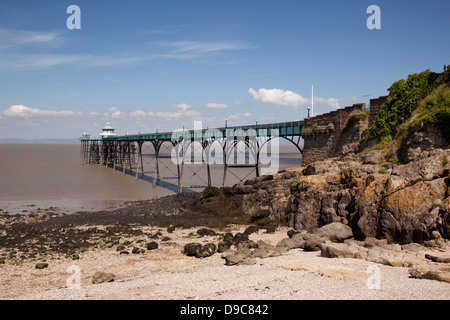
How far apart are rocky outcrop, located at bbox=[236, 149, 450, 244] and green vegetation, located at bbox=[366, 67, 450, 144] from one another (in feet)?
6.51

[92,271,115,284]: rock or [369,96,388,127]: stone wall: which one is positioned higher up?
[369,96,388,127]: stone wall

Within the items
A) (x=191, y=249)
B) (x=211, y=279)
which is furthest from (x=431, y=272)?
(x=191, y=249)

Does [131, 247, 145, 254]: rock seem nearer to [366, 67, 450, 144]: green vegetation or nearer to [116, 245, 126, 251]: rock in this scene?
[116, 245, 126, 251]: rock

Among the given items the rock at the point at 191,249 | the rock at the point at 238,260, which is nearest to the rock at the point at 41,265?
the rock at the point at 191,249

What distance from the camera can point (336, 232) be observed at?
508 inches

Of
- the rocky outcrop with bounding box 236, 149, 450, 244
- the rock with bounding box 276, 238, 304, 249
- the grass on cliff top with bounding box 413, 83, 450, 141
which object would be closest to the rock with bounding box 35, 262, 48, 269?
the rock with bounding box 276, 238, 304, 249

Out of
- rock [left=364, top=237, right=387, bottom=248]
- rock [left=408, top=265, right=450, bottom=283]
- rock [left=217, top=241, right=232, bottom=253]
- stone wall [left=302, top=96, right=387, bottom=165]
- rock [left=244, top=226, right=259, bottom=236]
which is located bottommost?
rock [left=244, top=226, right=259, bottom=236]

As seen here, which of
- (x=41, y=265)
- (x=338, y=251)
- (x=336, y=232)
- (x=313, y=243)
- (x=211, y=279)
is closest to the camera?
(x=211, y=279)

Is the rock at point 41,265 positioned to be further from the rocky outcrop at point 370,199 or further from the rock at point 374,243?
the rock at point 374,243

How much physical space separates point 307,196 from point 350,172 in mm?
1975

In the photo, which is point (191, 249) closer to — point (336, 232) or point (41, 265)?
point (41, 265)

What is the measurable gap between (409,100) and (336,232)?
949cm

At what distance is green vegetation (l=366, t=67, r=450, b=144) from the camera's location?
17.4 metres
